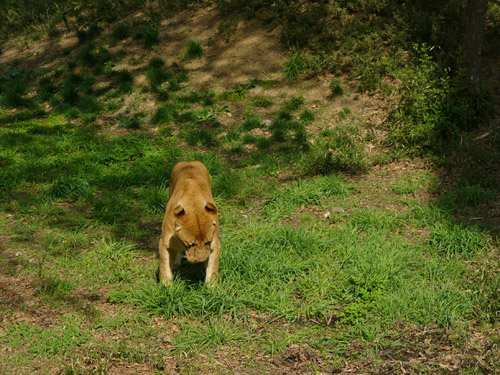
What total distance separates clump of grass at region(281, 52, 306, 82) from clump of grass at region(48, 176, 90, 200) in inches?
230

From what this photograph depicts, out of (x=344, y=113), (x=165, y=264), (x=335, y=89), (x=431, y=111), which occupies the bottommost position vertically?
(x=344, y=113)

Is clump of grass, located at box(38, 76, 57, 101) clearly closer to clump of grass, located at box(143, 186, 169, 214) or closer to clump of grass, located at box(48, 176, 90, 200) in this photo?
clump of grass, located at box(48, 176, 90, 200)

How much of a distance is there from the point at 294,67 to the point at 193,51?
10.3ft

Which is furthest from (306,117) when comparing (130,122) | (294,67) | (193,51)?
(193,51)

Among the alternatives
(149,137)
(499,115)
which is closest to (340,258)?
(499,115)

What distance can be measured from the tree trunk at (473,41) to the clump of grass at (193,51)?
6.84m

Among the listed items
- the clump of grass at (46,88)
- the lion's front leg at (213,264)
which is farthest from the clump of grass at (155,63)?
the lion's front leg at (213,264)

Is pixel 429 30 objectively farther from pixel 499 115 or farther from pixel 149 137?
pixel 149 137

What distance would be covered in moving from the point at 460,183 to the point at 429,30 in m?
4.76

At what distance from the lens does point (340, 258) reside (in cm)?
619

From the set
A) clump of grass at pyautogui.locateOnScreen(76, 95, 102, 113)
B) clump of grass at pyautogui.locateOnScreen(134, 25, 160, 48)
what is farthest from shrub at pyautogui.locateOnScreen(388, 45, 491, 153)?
clump of grass at pyautogui.locateOnScreen(134, 25, 160, 48)

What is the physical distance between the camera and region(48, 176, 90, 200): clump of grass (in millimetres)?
8078

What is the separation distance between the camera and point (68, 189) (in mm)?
8125

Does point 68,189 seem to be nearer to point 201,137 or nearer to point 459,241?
point 201,137
